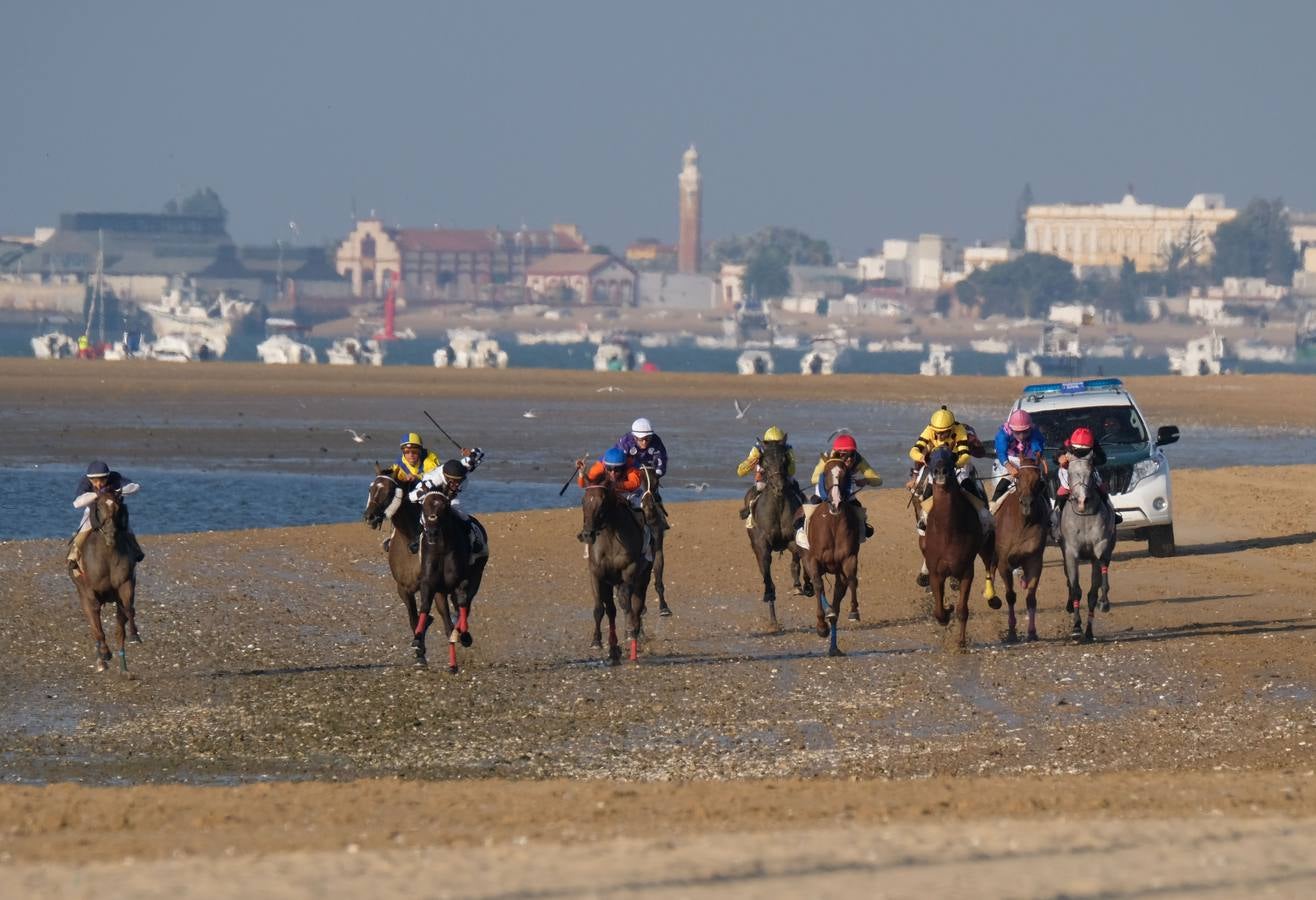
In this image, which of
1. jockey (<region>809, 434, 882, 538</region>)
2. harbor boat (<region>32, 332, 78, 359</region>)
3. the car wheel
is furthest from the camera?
harbor boat (<region>32, 332, 78, 359</region>)

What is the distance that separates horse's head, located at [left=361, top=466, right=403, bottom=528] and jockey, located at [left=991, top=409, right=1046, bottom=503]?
574cm

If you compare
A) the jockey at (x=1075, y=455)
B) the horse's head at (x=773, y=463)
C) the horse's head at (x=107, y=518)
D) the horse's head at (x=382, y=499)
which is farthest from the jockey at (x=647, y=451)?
the horse's head at (x=107, y=518)

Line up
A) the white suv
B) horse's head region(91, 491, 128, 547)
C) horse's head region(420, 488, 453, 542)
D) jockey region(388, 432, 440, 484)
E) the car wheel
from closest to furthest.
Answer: horse's head region(91, 491, 128, 547) < horse's head region(420, 488, 453, 542) < jockey region(388, 432, 440, 484) < the white suv < the car wheel

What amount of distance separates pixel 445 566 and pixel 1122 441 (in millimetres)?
11200

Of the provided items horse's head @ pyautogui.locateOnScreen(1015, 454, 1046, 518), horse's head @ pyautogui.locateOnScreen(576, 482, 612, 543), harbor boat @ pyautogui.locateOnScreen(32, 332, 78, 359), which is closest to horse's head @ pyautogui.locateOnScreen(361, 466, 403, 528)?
horse's head @ pyautogui.locateOnScreen(576, 482, 612, 543)

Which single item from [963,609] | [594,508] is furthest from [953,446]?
[594,508]

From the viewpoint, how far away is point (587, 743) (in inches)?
638

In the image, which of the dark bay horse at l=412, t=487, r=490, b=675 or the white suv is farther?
the white suv

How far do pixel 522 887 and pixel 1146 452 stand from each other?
1821cm

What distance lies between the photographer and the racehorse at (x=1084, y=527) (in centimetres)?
2127

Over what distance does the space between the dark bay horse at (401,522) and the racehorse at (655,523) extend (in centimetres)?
213

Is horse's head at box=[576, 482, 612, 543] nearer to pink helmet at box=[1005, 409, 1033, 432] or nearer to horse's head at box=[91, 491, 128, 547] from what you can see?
horse's head at box=[91, 491, 128, 547]

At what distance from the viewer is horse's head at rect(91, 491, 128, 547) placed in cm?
1864

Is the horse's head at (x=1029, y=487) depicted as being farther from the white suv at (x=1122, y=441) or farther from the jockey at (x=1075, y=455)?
the white suv at (x=1122, y=441)
